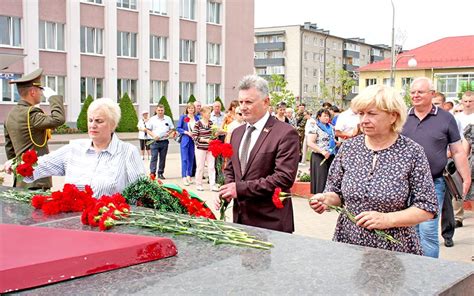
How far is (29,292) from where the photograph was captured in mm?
1936

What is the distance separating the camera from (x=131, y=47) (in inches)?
1415

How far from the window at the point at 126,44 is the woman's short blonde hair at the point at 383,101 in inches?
1313

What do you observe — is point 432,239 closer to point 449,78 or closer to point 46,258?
point 46,258

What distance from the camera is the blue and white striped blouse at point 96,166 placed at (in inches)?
149

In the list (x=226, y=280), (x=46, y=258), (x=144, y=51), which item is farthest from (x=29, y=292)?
(x=144, y=51)

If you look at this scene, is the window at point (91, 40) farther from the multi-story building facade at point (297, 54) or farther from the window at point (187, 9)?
the multi-story building facade at point (297, 54)

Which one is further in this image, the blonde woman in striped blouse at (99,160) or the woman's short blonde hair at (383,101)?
the blonde woman in striped blouse at (99,160)

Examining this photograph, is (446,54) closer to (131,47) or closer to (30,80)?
(131,47)

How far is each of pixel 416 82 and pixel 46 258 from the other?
12.6ft

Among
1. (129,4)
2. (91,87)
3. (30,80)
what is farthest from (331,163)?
(129,4)

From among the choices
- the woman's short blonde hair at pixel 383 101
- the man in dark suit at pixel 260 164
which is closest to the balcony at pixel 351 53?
the man in dark suit at pixel 260 164

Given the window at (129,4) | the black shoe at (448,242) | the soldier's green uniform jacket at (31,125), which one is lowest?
the black shoe at (448,242)

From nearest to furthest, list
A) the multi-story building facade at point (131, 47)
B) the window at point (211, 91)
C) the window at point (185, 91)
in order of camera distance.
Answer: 1. the multi-story building facade at point (131, 47)
2. the window at point (185, 91)
3. the window at point (211, 91)

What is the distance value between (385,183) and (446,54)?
189 ft
